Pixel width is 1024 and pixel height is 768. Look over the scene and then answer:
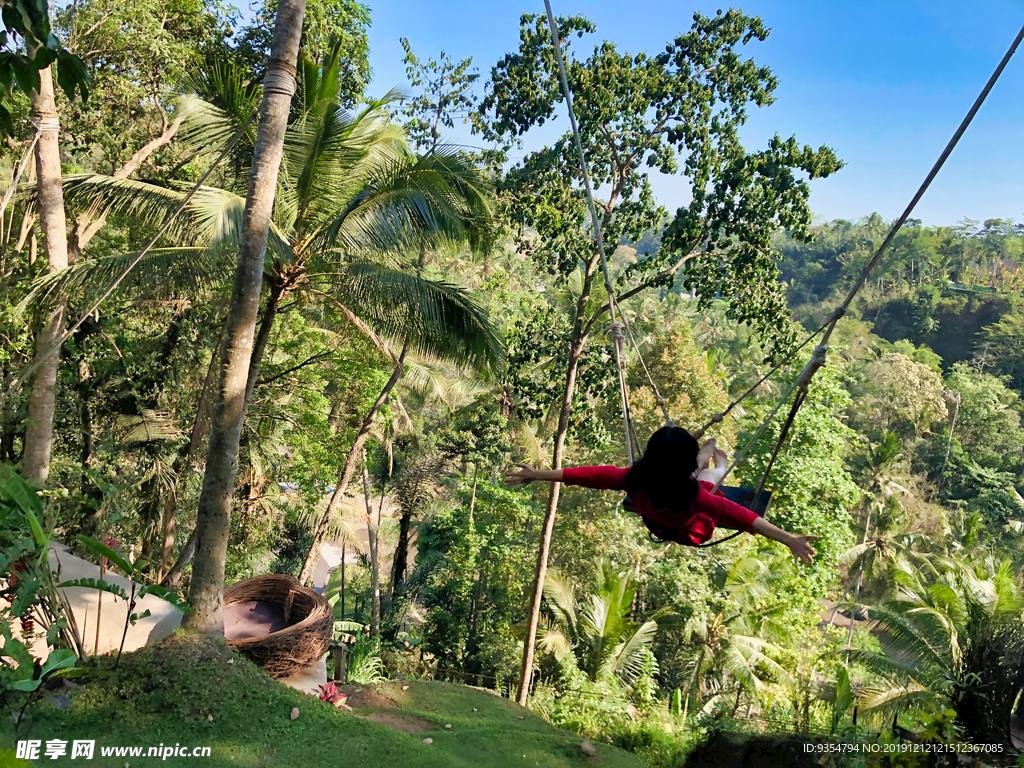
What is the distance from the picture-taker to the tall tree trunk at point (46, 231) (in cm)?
597

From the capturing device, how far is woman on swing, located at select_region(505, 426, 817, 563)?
3068 millimetres

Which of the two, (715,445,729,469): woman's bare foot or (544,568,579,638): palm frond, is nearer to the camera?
(715,445,729,469): woman's bare foot

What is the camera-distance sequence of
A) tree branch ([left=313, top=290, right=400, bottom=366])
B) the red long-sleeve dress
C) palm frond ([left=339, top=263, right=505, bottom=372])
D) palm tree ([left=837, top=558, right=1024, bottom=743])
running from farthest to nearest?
tree branch ([left=313, top=290, right=400, bottom=366])
palm tree ([left=837, top=558, right=1024, bottom=743])
palm frond ([left=339, top=263, right=505, bottom=372])
the red long-sleeve dress

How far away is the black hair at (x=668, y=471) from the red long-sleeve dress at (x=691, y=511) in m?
0.06

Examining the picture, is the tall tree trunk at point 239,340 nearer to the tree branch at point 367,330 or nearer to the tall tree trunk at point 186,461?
the tall tree trunk at point 186,461

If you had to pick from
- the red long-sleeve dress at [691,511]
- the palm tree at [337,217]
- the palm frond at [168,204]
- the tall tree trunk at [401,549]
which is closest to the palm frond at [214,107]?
the palm tree at [337,217]

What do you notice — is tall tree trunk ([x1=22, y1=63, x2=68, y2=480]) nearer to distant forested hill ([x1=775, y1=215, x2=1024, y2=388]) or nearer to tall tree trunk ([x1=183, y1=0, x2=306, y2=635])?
tall tree trunk ([x1=183, y1=0, x2=306, y2=635])

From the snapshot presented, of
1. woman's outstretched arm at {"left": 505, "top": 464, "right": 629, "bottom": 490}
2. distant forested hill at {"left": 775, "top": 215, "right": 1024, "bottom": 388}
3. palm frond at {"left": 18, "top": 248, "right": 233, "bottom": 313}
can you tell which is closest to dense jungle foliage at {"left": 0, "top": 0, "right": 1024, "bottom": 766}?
palm frond at {"left": 18, "top": 248, "right": 233, "bottom": 313}

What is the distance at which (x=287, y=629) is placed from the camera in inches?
250

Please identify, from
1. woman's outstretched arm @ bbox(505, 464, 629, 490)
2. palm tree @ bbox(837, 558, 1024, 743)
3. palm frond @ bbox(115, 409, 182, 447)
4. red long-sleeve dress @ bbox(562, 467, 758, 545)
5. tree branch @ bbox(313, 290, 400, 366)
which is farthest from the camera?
palm frond @ bbox(115, 409, 182, 447)

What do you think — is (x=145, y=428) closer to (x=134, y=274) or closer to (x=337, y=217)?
(x=134, y=274)

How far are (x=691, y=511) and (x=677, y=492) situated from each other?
0.56 feet

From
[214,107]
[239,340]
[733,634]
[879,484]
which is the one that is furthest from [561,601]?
[879,484]

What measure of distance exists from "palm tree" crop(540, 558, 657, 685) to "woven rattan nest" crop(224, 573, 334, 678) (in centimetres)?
595
